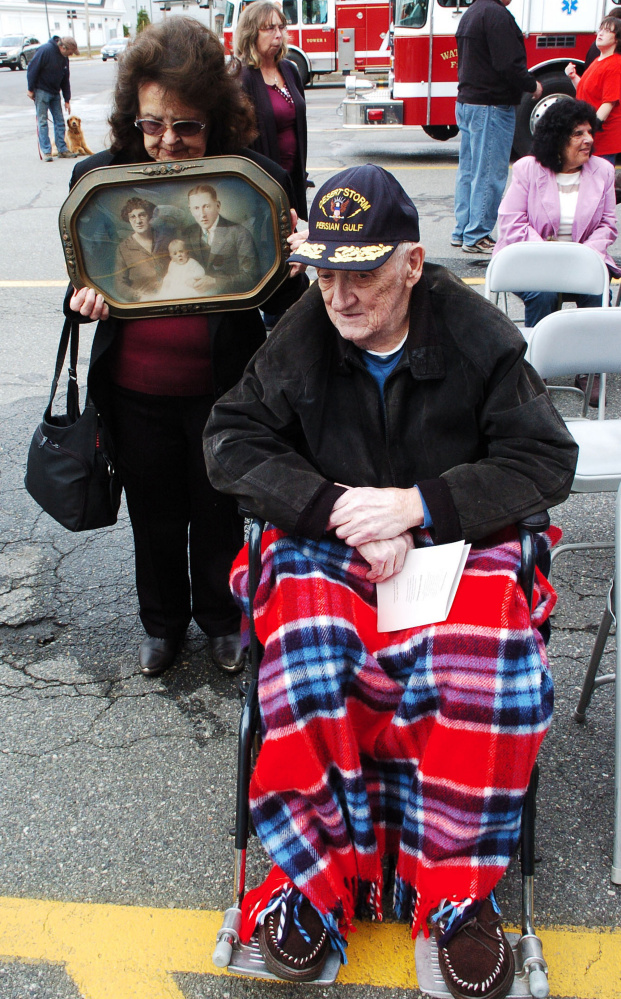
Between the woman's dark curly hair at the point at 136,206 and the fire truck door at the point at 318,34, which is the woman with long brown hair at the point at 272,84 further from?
the fire truck door at the point at 318,34

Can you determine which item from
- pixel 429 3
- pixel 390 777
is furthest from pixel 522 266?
pixel 429 3

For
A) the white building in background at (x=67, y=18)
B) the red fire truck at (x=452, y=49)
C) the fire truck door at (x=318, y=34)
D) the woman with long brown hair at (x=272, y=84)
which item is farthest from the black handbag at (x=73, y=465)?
the white building in background at (x=67, y=18)

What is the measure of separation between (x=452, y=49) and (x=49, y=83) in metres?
5.96

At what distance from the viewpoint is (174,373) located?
2.26 metres

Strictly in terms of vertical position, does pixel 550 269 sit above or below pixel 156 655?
above

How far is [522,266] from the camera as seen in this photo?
385cm

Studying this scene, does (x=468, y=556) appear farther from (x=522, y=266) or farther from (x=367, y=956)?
(x=522, y=266)

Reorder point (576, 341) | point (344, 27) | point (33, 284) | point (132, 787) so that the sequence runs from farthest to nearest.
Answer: point (344, 27)
point (33, 284)
point (576, 341)
point (132, 787)

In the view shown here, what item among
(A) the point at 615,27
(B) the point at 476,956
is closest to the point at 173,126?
(B) the point at 476,956

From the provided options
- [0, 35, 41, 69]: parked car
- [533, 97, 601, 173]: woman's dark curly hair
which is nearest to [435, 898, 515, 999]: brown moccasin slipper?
[533, 97, 601, 173]: woman's dark curly hair

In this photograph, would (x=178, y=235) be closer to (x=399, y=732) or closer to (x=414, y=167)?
(x=399, y=732)

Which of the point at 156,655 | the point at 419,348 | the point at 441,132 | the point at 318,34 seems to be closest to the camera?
the point at 419,348

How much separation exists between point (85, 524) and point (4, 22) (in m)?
70.9

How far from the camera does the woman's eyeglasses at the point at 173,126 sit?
6.53 feet
